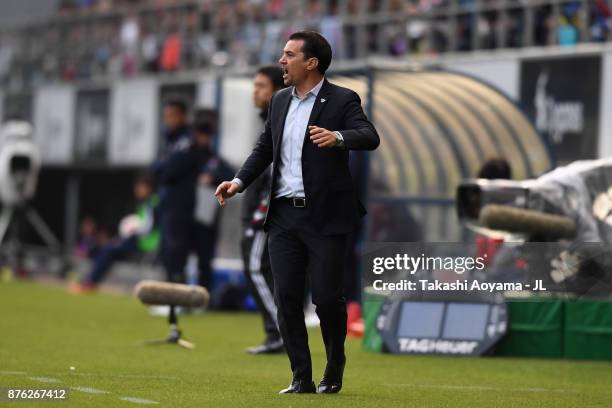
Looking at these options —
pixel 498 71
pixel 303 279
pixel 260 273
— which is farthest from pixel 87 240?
pixel 303 279

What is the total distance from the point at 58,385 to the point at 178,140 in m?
7.99

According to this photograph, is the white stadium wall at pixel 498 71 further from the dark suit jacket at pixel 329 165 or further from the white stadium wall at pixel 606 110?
the dark suit jacket at pixel 329 165

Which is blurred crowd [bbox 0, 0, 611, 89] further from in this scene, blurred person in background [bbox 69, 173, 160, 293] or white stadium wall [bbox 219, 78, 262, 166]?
blurred person in background [bbox 69, 173, 160, 293]

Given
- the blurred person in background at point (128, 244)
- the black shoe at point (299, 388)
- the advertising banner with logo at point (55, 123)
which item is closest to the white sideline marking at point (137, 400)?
the black shoe at point (299, 388)

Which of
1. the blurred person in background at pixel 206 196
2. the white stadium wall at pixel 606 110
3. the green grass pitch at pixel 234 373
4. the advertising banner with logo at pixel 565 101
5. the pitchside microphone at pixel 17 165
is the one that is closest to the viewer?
the green grass pitch at pixel 234 373

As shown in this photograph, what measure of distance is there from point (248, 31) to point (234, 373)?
14.5 meters

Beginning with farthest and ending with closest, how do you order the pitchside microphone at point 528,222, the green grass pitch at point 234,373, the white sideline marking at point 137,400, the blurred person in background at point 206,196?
the blurred person in background at point 206,196, the pitchside microphone at point 528,222, the green grass pitch at point 234,373, the white sideline marking at point 137,400

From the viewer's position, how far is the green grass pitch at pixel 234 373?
847 centimetres

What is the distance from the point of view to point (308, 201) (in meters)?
8.53

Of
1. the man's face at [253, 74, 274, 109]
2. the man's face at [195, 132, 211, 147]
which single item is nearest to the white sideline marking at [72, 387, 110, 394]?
the man's face at [253, 74, 274, 109]

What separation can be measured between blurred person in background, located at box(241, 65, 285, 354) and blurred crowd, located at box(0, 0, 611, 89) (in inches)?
283

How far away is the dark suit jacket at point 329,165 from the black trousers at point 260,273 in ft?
9.93

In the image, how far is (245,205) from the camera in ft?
39.8

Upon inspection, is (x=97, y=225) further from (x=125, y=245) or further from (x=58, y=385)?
(x=58, y=385)
